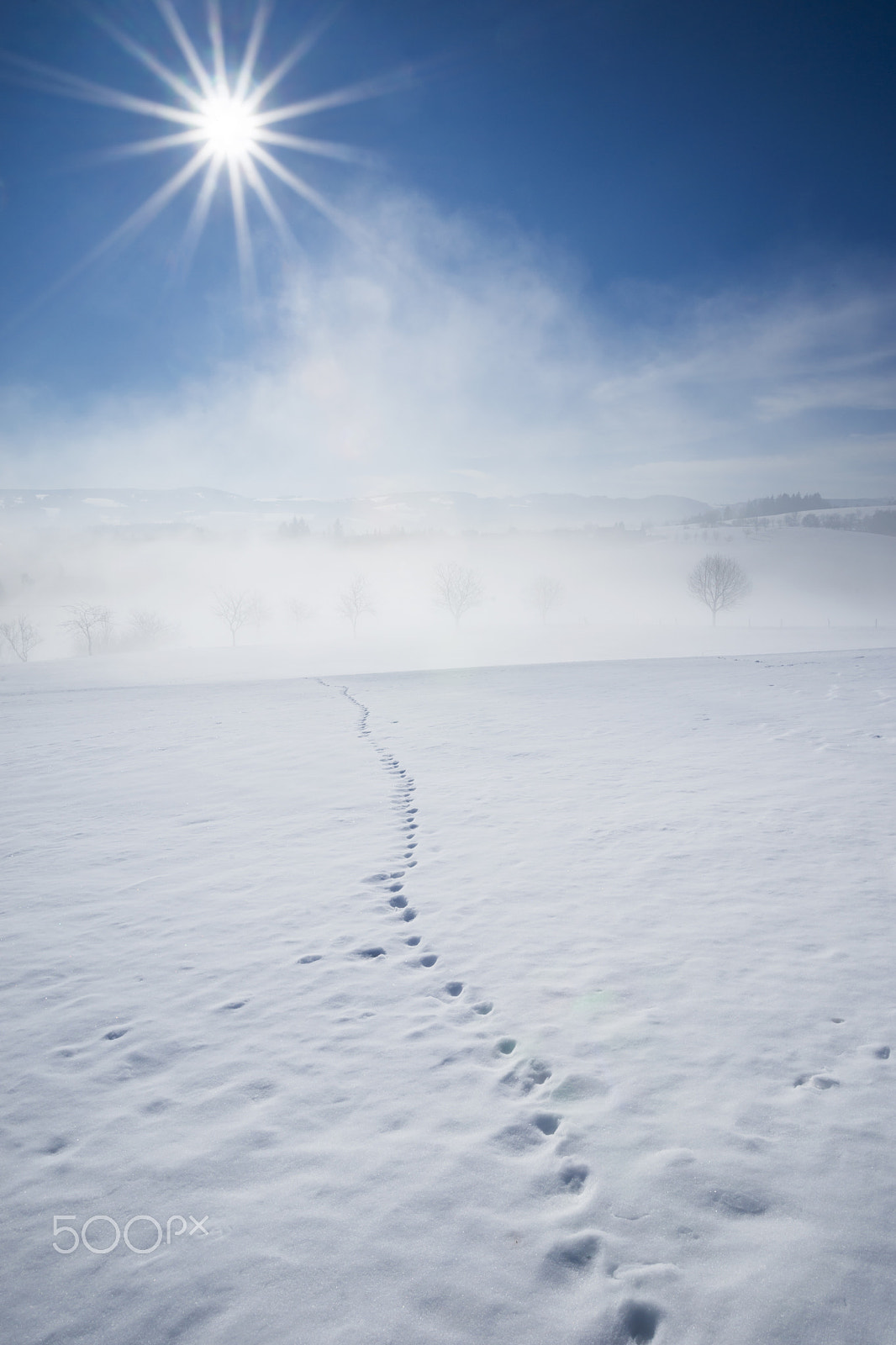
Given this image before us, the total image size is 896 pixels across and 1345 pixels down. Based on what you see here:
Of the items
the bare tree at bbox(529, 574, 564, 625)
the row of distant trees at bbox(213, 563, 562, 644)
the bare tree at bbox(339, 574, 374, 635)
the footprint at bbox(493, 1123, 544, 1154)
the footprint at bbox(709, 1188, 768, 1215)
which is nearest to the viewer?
the footprint at bbox(709, 1188, 768, 1215)

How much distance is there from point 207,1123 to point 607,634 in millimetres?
60822

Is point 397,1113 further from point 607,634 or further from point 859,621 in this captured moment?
point 859,621

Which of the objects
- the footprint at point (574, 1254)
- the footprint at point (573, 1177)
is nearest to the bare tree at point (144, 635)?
the footprint at point (573, 1177)

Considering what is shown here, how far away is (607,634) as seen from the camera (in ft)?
202

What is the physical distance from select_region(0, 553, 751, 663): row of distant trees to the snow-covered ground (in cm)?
7616

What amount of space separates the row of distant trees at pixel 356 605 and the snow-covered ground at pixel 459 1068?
76163 mm

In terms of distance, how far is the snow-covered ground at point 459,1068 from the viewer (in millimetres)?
3047

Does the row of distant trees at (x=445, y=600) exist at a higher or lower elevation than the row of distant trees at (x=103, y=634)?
higher

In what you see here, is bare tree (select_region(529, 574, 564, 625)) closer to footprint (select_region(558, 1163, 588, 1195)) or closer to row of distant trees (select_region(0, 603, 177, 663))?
row of distant trees (select_region(0, 603, 177, 663))

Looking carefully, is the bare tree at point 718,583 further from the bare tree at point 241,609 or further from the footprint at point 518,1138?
the footprint at point 518,1138

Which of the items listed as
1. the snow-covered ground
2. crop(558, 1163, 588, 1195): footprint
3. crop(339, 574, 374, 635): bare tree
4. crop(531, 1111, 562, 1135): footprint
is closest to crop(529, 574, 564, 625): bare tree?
crop(339, 574, 374, 635): bare tree

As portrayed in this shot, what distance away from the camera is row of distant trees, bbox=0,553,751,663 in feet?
267

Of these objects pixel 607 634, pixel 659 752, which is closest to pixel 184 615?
pixel 607 634

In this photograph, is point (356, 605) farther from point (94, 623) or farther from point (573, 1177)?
point (573, 1177)
